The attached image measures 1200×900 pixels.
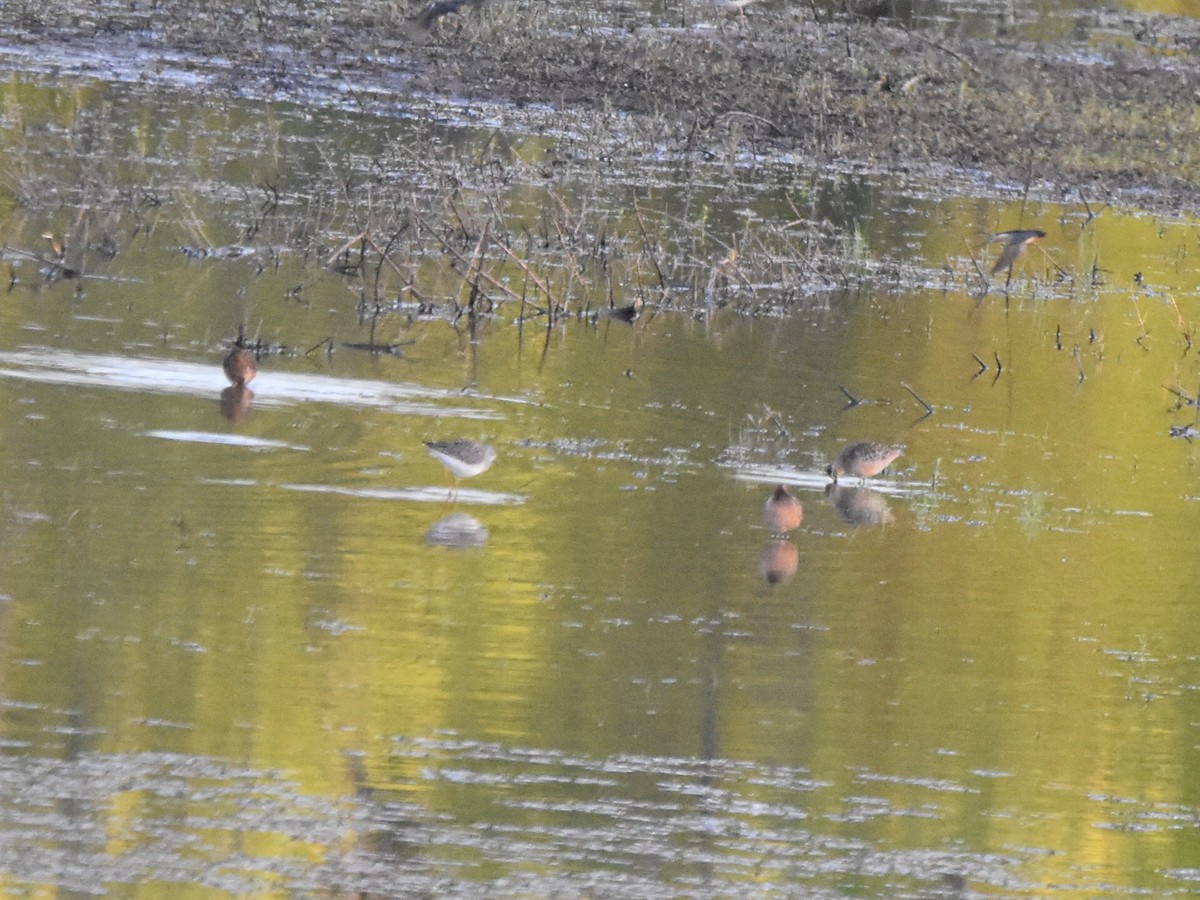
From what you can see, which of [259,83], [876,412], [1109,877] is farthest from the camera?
[259,83]

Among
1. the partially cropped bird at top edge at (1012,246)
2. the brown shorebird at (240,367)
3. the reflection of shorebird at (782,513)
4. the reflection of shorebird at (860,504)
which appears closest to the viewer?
the reflection of shorebird at (782,513)

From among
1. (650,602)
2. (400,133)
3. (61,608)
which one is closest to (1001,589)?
(650,602)

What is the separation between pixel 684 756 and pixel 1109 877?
4.89ft

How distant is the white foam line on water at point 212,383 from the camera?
13.0m

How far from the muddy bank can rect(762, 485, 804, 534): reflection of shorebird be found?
41.9ft


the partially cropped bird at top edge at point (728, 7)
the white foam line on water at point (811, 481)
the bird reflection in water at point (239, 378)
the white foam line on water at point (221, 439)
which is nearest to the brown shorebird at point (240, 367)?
the bird reflection in water at point (239, 378)

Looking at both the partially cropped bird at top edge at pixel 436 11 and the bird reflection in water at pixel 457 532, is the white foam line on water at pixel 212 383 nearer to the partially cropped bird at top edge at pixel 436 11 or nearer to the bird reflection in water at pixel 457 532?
the bird reflection in water at pixel 457 532

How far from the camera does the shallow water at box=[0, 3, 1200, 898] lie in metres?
7.34

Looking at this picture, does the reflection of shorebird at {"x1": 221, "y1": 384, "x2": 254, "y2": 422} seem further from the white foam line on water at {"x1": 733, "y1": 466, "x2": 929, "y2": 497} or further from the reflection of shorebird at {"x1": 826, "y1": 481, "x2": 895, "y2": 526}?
the reflection of shorebird at {"x1": 826, "y1": 481, "x2": 895, "y2": 526}

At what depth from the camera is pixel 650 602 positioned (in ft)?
32.8

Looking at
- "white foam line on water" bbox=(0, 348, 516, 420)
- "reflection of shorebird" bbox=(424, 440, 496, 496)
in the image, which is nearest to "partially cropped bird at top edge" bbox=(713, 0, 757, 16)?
"white foam line on water" bbox=(0, 348, 516, 420)

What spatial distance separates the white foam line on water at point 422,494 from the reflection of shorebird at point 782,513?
46.3 inches

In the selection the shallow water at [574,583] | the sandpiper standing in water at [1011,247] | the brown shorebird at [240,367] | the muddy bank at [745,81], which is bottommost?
the shallow water at [574,583]

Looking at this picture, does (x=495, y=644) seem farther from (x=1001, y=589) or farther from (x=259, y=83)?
(x=259, y=83)
